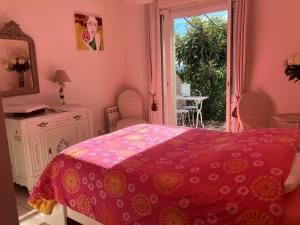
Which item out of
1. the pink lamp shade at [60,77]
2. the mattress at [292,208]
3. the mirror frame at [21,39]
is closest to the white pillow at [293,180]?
the mattress at [292,208]

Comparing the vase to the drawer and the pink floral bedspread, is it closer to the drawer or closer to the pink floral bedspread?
the drawer

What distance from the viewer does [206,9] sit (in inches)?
147

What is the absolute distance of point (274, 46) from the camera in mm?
3277

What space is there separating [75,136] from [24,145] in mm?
676

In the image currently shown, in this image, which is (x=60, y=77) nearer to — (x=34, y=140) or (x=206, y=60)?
(x=34, y=140)

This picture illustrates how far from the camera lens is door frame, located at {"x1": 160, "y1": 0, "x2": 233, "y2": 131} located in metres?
3.58

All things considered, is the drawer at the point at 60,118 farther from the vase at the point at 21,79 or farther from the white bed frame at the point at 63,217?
the white bed frame at the point at 63,217

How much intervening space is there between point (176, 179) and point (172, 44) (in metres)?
3.02

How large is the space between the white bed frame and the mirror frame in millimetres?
1582

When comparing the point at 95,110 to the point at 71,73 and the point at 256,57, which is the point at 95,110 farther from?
the point at 256,57

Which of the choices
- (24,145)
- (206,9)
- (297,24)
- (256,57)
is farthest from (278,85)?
(24,145)

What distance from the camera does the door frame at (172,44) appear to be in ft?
11.8

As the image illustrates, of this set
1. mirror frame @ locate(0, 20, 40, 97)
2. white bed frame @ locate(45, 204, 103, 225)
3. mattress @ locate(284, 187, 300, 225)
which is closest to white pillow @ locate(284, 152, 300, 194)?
mattress @ locate(284, 187, 300, 225)

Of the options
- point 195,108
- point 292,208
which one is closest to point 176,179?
point 292,208
